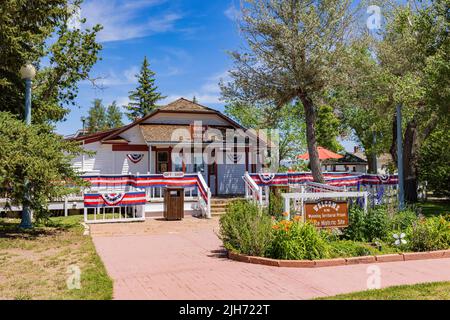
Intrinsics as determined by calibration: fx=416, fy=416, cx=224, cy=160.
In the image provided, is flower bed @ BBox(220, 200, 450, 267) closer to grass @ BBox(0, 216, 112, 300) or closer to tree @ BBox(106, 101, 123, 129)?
grass @ BBox(0, 216, 112, 300)

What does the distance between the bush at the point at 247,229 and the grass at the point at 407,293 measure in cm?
275

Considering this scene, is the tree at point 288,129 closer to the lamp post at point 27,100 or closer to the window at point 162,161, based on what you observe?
the window at point 162,161

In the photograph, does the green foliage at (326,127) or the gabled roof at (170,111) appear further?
the green foliage at (326,127)

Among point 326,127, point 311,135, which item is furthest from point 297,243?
point 326,127

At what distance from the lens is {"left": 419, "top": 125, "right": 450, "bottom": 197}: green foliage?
2366 cm

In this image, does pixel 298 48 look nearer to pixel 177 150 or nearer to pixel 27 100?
pixel 177 150

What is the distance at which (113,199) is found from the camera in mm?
15008

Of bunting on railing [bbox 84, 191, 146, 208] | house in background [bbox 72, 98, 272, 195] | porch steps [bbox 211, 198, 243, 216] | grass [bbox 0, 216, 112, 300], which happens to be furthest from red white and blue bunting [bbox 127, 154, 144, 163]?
grass [bbox 0, 216, 112, 300]

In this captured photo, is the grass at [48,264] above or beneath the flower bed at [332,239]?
beneath

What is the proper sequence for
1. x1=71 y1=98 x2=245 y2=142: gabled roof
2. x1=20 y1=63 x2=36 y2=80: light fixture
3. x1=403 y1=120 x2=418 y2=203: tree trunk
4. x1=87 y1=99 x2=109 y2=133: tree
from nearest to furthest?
1. x1=20 y1=63 x2=36 y2=80: light fixture
2. x1=71 y1=98 x2=245 y2=142: gabled roof
3. x1=403 y1=120 x2=418 y2=203: tree trunk
4. x1=87 y1=99 x2=109 y2=133: tree

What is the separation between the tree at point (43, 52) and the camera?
1335cm

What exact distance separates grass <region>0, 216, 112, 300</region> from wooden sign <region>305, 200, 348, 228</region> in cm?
473

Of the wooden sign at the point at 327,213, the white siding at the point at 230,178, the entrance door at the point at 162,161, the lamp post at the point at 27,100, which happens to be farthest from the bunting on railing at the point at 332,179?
the lamp post at the point at 27,100

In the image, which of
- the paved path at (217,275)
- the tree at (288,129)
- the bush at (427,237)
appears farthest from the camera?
the tree at (288,129)
